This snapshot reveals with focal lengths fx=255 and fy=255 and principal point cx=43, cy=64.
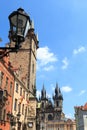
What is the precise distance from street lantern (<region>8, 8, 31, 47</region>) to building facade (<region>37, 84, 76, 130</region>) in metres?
114

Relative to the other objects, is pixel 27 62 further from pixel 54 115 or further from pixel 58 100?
pixel 58 100

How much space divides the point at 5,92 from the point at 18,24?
25430 mm

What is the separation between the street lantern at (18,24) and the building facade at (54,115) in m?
114

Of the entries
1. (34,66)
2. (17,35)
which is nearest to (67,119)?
(34,66)

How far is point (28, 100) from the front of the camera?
153 ft

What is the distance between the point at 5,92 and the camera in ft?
100

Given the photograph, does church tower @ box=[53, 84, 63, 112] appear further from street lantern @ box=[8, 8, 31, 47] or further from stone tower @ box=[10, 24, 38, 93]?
street lantern @ box=[8, 8, 31, 47]

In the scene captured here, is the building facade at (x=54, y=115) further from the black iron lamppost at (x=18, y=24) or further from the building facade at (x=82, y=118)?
the black iron lamppost at (x=18, y=24)

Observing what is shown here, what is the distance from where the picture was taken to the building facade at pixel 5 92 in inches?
1192

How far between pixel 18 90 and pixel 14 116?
4.38 meters

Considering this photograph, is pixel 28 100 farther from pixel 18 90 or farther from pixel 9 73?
pixel 9 73

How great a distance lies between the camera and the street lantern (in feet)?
19.0

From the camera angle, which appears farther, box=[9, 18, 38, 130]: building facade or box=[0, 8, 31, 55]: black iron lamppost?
box=[9, 18, 38, 130]: building facade

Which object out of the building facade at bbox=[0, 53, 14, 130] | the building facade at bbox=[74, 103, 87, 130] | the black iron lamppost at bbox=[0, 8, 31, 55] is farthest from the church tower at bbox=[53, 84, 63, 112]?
the black iron lamppost at bbox=[0, 8, 31, 55]
